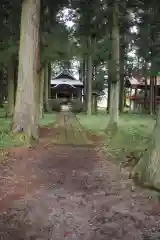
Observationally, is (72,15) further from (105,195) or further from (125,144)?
(105,195)

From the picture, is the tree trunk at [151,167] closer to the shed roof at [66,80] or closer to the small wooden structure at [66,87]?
the small wooden structure at [66,87]

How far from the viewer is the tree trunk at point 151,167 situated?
6.30m

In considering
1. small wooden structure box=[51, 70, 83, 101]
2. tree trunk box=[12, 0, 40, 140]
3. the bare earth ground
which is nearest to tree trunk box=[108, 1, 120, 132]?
tree trunk box=[12, 0, 40, 140]

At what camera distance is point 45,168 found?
7.89 m

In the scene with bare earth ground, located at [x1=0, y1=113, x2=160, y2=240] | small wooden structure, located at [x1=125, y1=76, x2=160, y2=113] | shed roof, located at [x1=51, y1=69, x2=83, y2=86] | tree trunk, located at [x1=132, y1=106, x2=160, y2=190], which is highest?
shed roof, located at [x1=51, y1=69, x2=83, y2=86]

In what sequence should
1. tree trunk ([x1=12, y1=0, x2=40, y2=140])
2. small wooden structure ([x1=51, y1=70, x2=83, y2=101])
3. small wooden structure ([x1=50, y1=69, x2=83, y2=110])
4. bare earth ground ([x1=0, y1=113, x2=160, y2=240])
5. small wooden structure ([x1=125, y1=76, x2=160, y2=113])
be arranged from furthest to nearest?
small wooden structure ([x1=51, y1=70, x2=83, y2=101]) < small wooden structure ([x1=50, y1=69, x2=83, y2=110]) < small wooden structure ([x1=125, y1=76, x2=160, y2=113]) < tree trunk ([x1=12, y1=0, x2=40, y2=140]) < bare earth ground ([x1=0, y1=113, x2=160, y2=240])

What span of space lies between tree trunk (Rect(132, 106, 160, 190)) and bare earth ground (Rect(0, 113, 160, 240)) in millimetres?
254

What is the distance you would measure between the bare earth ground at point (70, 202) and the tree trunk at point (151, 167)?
0.25 metres

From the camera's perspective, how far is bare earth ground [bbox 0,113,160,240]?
14.8ft

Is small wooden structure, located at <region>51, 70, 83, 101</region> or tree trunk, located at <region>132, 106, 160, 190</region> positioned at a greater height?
small wooden structure, located at <region>51, 70, 83, 101</region>

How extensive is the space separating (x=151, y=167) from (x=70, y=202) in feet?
5.68

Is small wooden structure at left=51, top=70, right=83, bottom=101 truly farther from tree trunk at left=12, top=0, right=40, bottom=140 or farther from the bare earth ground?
the bare earth ground

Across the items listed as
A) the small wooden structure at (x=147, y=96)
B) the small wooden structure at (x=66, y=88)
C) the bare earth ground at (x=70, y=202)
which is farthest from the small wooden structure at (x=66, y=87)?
the bare earth ground at (x=70, y=202)

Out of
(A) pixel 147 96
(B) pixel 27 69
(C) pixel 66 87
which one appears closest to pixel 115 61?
(B) pixel 27 69
